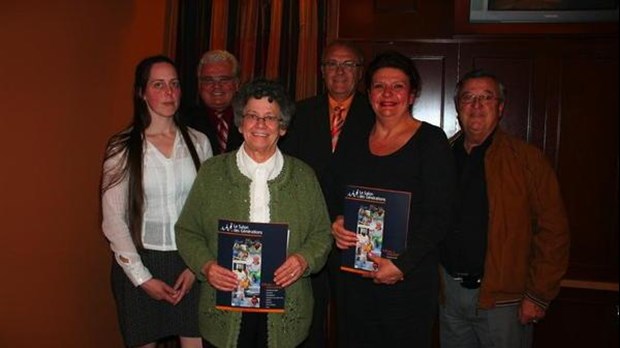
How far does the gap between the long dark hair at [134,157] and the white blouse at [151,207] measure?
0.7 inches

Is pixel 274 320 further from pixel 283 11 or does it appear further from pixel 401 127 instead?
pixel 283 11

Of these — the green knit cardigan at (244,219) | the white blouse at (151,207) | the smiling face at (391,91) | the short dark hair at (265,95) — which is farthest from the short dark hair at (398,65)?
the white blouse at (151,207)

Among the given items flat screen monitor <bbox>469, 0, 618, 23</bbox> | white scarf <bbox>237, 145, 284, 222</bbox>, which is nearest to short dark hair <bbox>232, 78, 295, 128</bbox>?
white scarf <bbox>237, 145, 284, 222</bbox>

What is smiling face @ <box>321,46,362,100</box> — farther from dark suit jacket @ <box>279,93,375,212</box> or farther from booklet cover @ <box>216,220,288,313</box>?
booklet cover @ <box>216,220,288,313</box>

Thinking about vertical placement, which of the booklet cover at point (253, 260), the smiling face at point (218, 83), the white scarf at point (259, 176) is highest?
the smiling face at point (218, 83)

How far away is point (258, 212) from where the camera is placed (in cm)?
200

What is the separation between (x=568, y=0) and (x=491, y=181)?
60.1 inches

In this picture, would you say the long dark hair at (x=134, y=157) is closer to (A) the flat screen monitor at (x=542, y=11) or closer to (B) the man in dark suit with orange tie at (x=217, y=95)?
(B) the man in dark suit with orange tie at (x=217, y=95)

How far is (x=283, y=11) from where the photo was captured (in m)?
3.81

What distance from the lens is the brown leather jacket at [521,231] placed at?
229 cm

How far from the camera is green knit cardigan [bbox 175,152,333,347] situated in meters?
2.00

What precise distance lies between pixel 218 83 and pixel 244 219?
120 centimetres

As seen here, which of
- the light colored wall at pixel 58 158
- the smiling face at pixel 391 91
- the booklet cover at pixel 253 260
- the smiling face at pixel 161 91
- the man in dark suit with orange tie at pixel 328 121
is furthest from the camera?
the man in dark suit with orange tie at pixel 328 121

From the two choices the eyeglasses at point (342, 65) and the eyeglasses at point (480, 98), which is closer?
the eyeglasses at point (480, 98)
